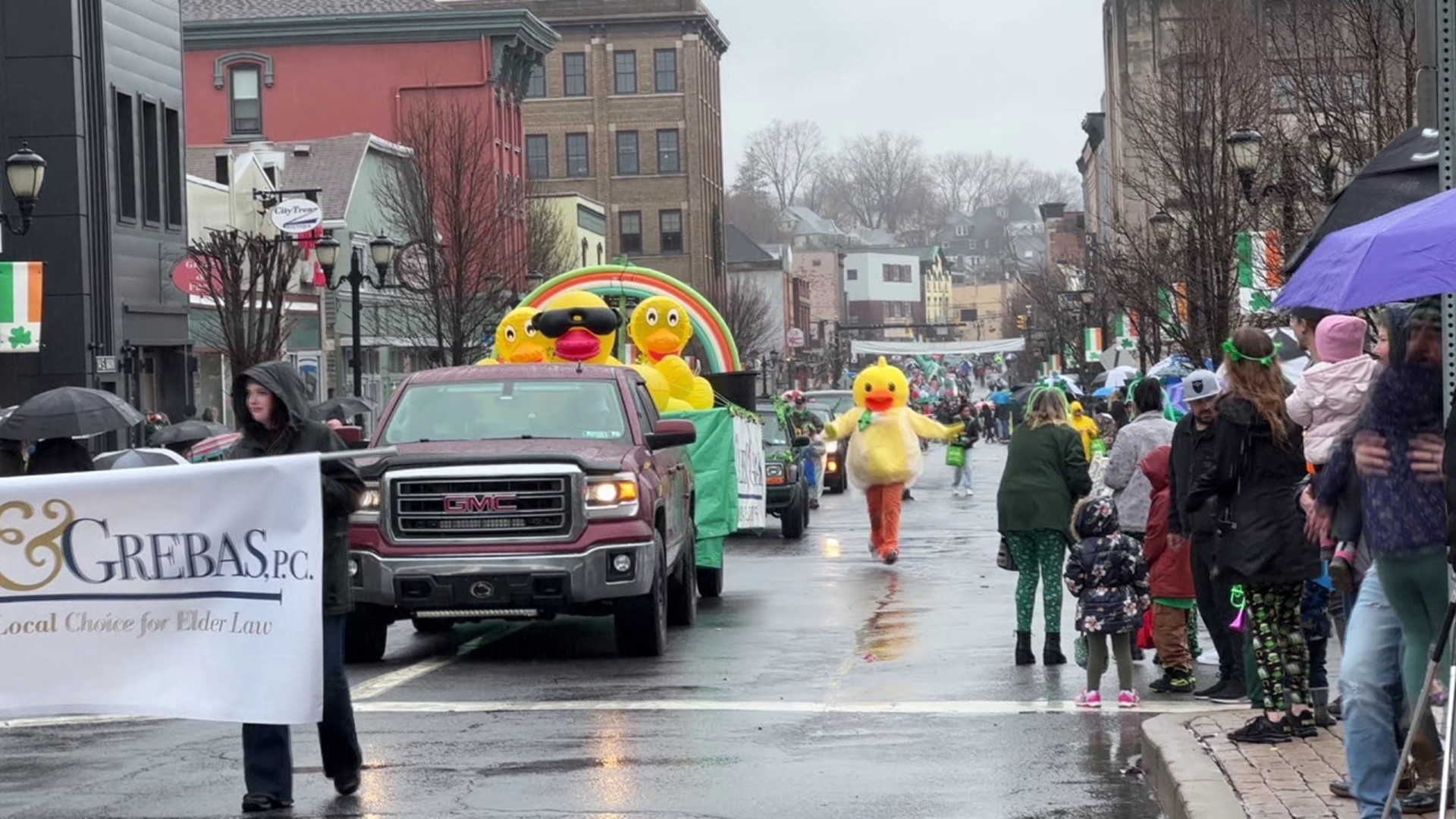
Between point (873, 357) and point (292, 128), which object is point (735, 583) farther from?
point (873, 357)

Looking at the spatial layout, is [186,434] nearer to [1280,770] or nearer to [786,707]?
[786,707]

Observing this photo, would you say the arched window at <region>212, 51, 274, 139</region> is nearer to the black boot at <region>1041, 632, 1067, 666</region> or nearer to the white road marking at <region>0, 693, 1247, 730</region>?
the black boot at <region>1041, 632, 1067, 666</region>

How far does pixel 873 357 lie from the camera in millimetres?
136125

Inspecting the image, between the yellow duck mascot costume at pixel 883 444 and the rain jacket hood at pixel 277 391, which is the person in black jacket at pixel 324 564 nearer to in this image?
the rain jacket hood at pixel 277 391

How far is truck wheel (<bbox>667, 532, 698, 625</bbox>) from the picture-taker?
1612cm

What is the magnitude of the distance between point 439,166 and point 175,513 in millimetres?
43344

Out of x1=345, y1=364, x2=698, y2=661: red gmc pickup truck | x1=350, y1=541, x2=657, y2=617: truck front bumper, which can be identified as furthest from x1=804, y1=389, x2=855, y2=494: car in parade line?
x1=350, y1=541, x2=657, y2=617: truck front bumper

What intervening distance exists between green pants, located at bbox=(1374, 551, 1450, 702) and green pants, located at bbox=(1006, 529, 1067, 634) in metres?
6.13

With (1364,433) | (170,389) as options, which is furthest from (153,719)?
(170,389)

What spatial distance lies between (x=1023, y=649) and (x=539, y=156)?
80.1 metres

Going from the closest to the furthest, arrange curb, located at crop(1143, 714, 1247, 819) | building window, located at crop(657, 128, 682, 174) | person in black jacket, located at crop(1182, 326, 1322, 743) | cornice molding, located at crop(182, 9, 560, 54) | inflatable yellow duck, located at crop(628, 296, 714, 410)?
curb, located at crop(1143, 714, 1247, 819), person in black jacket, located at crop(1182, 326, 1322, 743), inflatable yellow duck, located at crop(628, 296, 714, 410), cornice molding, located at crop(182, 9, 560, 54), building window, located at crop(657, 128, 682, 174)

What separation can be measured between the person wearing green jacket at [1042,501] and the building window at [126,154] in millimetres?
23824

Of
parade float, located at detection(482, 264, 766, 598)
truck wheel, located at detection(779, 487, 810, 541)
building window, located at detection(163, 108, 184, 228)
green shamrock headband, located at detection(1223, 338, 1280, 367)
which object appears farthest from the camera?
building window, located at detection(163, 108, 184, 228)

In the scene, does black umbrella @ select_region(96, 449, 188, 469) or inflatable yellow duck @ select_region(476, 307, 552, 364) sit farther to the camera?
inflatable yellow duck @ select_region(476, 307, 552, 364)
